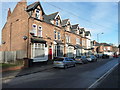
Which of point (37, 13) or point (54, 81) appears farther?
point (37, 13)

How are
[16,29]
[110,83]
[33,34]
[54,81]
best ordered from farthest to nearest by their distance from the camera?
[16,29] → [33,34] → [54,81] → [110,83]

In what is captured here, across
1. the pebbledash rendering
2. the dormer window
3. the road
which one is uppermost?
the dormer window

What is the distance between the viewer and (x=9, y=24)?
2219 cm

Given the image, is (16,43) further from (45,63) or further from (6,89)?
(6,89)

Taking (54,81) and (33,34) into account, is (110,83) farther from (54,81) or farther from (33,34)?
(33,34)

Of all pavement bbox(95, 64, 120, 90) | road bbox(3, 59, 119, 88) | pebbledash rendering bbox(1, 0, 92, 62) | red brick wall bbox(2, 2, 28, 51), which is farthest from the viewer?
red brick wall bbox(2, 2, 28, 51)

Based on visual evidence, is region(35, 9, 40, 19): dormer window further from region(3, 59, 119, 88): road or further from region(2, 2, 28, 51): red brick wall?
region(3, 59, 119, 88): road

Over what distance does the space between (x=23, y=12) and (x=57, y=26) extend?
24.9 ft

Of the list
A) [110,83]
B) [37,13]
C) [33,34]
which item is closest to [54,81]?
[110,83]

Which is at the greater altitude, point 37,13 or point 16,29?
point 37,13

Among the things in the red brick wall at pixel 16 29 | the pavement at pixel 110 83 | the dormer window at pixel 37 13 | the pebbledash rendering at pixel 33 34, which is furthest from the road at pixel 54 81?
the dormer window at pixel 37 13

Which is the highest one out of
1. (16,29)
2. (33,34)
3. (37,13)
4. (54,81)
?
(37,13)

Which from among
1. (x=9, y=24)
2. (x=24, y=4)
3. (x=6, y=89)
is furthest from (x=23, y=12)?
(x=6, y=89)

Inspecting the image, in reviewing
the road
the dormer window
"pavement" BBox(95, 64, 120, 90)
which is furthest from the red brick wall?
"pavement" BBox(95, 64, 120, 90)
